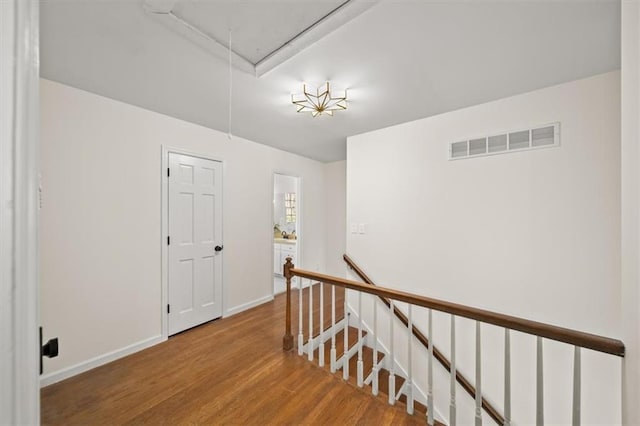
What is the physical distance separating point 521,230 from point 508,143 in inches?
30.7

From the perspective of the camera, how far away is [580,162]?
2.00 meters

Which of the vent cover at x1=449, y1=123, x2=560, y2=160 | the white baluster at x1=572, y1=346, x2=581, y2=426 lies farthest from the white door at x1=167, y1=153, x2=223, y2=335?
the white baluster at x1=572, y1=346, x2=581, y2=426

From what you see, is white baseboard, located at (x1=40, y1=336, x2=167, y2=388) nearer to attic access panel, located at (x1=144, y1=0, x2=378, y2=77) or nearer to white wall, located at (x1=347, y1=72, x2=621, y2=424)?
white wall, located at (x1=347, y1=72, x2=621, y2=424)

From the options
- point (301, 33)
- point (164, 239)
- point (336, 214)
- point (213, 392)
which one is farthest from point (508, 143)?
point (164, 239)

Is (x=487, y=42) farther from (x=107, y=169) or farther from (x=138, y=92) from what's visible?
(x=107, y=169)

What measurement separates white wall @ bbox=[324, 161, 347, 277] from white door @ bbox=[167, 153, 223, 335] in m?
2.11

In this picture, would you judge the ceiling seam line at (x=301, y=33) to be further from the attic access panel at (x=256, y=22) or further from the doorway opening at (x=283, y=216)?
the doorway opening at (x=283, y=216)

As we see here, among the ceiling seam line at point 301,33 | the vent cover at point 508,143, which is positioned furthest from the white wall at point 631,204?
the vent cover at point 508,143

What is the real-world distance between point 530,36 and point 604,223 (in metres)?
1.46

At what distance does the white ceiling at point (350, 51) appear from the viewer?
1362mm

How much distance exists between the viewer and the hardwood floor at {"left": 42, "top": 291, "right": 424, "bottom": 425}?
5.64 ft

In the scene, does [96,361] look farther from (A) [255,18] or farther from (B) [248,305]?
(A) [255,18]

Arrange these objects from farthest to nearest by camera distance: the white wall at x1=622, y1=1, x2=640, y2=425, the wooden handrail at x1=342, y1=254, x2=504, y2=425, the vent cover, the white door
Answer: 1. the white door
2. the wooden handrail at x1=342, y1=254, x2=504, y2=425
3. the vent cover
4. the white wall at x1=622, y1=1, x2=640, y2=425

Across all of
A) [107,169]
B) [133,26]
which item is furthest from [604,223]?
[107,169]
